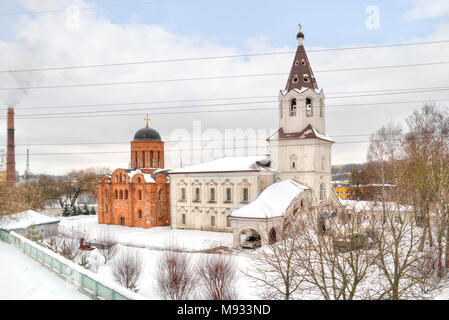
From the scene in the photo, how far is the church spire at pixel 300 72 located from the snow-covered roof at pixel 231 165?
8.41 meters

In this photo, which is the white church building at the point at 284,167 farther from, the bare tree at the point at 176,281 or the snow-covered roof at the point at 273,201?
the bare tree at the point at 176,281

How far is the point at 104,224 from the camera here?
4275 centimetres

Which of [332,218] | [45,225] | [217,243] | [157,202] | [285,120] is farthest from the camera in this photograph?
[157,202]

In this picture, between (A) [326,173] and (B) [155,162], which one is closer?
(A) [326,173]

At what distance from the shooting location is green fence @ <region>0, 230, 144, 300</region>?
8266 millimetres

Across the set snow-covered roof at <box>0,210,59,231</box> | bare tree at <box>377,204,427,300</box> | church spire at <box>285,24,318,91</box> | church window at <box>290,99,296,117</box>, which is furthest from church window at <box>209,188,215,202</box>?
bare tree at <box>377,204,427,300</box>

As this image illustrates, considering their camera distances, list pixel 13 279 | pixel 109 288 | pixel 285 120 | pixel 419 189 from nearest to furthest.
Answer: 1. pixel 109 288
2. pixel 13 279
3. pixel 419 189
4. pixel 285 120

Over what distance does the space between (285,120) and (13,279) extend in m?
28.8

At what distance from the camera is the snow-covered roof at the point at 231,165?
115 feet

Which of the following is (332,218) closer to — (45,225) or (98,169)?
(45,225)

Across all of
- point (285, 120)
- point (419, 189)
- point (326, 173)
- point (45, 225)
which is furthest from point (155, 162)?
point (419, 189)

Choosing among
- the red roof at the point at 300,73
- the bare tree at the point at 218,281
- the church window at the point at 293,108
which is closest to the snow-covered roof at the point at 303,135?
the church window at the point at 293,108

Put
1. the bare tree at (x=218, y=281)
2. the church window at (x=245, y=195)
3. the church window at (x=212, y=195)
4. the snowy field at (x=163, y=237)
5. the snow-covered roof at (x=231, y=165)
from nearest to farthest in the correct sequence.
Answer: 1. the bare tree at (x=218, y=281)
2. the snowy field at (x=163, y=237)
3. the church window at (x=245, y=195)
4. the snow-covered roof at (x=231, y=165)
5. the church window at (x=212, y=195)

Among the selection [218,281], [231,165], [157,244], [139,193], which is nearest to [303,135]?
[231,165]
